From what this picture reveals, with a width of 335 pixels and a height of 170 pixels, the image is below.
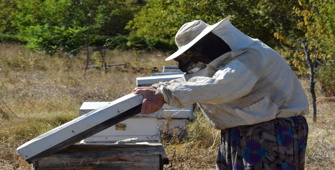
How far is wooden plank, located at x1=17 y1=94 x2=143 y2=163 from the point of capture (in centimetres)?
218

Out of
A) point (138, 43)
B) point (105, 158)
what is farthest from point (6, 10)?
point (105, 158)

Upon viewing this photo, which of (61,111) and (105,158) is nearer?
(105,158)

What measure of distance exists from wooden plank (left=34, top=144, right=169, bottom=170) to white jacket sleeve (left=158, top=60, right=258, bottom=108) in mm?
504

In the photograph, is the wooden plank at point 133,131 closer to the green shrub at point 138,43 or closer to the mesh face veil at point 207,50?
the mesh face veil at point 207,50

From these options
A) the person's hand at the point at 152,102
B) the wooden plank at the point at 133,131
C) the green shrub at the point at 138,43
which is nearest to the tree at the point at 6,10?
the green shrub at the point at 138,43

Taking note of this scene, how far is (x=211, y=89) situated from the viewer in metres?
2.15

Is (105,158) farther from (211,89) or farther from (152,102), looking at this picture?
(211,89)

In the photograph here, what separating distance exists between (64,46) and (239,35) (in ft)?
43.1

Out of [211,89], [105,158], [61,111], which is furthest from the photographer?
[61,111]

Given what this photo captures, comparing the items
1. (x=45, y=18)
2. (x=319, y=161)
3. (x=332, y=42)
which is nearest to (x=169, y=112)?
(x=319, y=161)

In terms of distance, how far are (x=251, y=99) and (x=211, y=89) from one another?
344 mm

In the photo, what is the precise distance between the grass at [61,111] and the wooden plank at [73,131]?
1.75 meters

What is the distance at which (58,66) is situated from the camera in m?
12.5

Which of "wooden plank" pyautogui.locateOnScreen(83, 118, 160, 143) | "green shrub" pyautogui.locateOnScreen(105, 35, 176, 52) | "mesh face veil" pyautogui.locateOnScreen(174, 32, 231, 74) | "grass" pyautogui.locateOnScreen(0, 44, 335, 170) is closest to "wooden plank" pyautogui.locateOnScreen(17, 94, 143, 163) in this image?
"mesh face veil" pyautogui.locateOnScreen(174, 32, 231, 74)
